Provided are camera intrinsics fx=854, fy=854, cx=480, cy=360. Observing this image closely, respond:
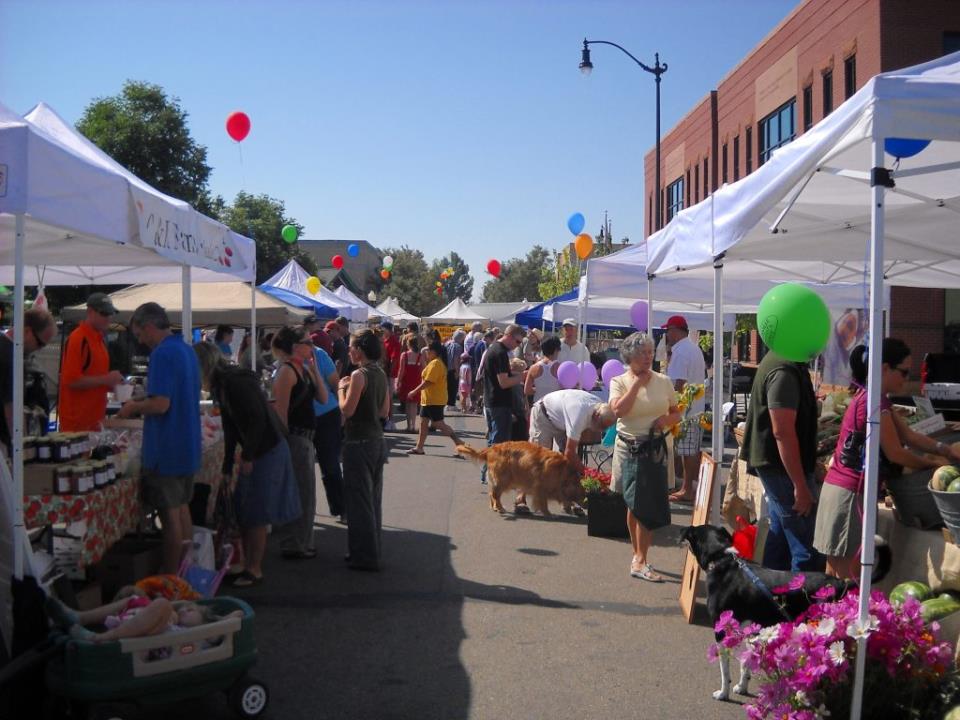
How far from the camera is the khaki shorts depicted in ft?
17.7

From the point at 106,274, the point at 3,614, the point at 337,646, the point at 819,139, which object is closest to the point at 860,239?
the point at 819,139

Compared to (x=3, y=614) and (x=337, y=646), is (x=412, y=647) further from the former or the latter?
(x=3, y=614)

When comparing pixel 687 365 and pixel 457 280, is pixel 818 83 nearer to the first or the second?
pixel 687 365

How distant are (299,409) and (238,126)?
478 cm

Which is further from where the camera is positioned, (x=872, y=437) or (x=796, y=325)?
(x=796, y=325)

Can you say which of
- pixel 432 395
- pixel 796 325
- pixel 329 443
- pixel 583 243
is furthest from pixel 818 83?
pixel 796 325

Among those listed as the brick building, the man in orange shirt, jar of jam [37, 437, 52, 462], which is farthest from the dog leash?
the brick building

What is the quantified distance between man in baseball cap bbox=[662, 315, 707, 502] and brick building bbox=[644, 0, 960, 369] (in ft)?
37.5

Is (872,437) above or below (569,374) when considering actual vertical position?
below

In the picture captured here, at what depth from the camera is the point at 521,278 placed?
95.4 meters

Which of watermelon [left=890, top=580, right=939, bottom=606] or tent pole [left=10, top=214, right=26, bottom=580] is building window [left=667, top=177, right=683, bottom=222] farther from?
tent pole [left=10, top=214, right=26, bottom=580]

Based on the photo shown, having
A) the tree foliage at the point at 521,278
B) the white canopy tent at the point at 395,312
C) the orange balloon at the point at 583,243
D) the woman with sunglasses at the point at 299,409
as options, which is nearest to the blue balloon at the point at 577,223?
the orange balloon at the point at 583,243

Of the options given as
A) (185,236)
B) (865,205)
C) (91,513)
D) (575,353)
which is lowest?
(91,513)

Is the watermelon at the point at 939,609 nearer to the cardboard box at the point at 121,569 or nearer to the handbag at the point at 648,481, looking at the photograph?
the handbag at the point at 648,481
